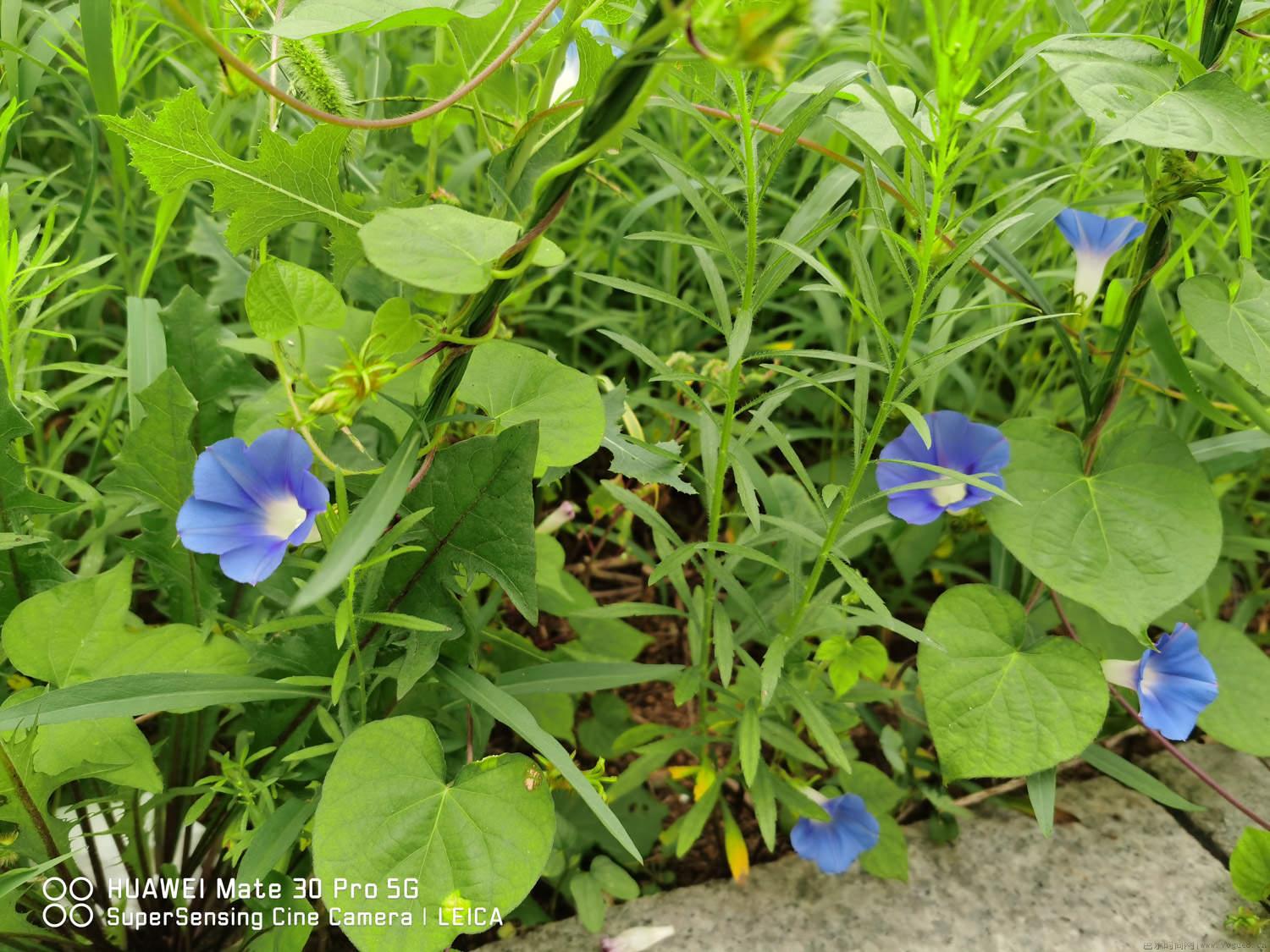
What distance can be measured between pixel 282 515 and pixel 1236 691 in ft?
3.70

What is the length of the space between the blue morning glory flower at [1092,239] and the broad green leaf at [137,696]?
1.00m

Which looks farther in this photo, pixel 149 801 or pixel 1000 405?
pixel 1000 405

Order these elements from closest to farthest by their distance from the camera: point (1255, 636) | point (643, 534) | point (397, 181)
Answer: point (397, 181) < point (1255, 636) < point (643, 534)

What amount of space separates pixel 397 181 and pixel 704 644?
609 millimetres

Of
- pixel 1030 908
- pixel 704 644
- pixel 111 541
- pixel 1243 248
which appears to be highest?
pixel 1243 248

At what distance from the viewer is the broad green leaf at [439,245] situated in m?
0.57

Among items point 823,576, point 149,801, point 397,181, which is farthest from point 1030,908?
point 397,181

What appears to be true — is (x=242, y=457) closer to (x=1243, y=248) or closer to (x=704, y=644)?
(x=704, y=644)

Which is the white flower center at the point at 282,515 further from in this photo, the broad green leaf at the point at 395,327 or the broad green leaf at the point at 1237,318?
the broad green leaf at the point at 1237,318

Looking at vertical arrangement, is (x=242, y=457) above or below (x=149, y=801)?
above

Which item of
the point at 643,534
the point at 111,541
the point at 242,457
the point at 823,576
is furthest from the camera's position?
the point at 643,534

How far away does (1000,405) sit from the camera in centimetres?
146

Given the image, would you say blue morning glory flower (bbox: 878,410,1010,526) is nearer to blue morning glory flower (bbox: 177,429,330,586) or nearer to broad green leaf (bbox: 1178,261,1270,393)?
broad green leaf (bbox: 1178,261,1270,393)

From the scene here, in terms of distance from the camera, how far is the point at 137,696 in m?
0.75
